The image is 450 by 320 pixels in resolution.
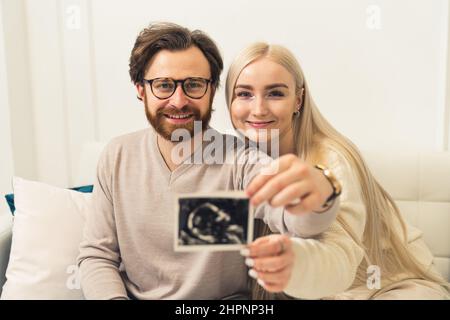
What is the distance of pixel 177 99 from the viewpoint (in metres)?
1.03

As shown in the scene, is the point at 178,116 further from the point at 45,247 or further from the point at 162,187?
the point at 45,247

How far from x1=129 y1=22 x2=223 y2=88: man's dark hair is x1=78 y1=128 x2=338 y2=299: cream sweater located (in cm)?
17

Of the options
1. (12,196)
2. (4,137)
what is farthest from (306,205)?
(4,137)

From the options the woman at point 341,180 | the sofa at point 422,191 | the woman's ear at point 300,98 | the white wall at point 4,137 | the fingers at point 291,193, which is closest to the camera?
the fingers at point 291,193

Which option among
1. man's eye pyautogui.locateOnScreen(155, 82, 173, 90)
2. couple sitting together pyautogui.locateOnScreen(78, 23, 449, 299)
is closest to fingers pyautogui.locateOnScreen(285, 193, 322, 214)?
couple sitting together pyautogui.locateOnScreen(78, 23, 449, 299)

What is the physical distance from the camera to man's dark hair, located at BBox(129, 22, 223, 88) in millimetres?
1035

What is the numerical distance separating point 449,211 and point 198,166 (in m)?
0.69

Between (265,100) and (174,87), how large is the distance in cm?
20

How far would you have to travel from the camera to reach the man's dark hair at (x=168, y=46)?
3.40 feet

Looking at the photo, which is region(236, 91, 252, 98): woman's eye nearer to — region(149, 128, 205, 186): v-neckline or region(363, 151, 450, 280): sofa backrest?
region(149, 128, 205, 186): v-neckline

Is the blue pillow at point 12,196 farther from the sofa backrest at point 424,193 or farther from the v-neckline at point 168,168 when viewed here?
the sofa backrest at point 424,193

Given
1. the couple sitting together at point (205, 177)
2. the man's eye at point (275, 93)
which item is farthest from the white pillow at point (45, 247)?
the man's eye at point (275, 93)
